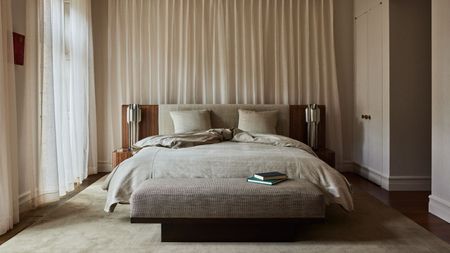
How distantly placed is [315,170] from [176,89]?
9.96ft

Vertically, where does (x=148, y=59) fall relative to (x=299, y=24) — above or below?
below

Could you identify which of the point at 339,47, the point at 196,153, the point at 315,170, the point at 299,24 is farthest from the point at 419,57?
the point at 196,153

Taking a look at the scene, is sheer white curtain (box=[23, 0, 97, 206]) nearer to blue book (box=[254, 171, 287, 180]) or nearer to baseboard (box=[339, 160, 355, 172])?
blue book (box=[254, 171, 287, 180])

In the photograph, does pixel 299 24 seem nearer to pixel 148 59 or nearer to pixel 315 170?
pixel 148 59

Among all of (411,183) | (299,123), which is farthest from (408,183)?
(299,123)

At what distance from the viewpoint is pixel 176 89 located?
5824 millimetres

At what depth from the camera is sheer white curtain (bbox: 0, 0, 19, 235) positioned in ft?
10.2

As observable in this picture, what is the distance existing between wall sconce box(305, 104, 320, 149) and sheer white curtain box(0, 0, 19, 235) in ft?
11.7

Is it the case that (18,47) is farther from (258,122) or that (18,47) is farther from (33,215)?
(258,122)

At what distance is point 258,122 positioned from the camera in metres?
5.14

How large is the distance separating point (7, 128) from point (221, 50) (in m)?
3.23

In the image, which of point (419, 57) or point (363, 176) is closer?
point (419, 57)

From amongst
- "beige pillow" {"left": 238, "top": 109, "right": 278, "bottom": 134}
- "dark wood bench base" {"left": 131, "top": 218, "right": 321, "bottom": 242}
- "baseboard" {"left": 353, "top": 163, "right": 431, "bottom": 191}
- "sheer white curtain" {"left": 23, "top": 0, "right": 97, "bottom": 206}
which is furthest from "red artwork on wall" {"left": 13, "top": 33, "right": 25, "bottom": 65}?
"baseboard" {"left": 353, "top": 163, "right": 431, "bottom": 191}

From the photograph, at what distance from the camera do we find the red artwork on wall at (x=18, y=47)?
11.6ft
